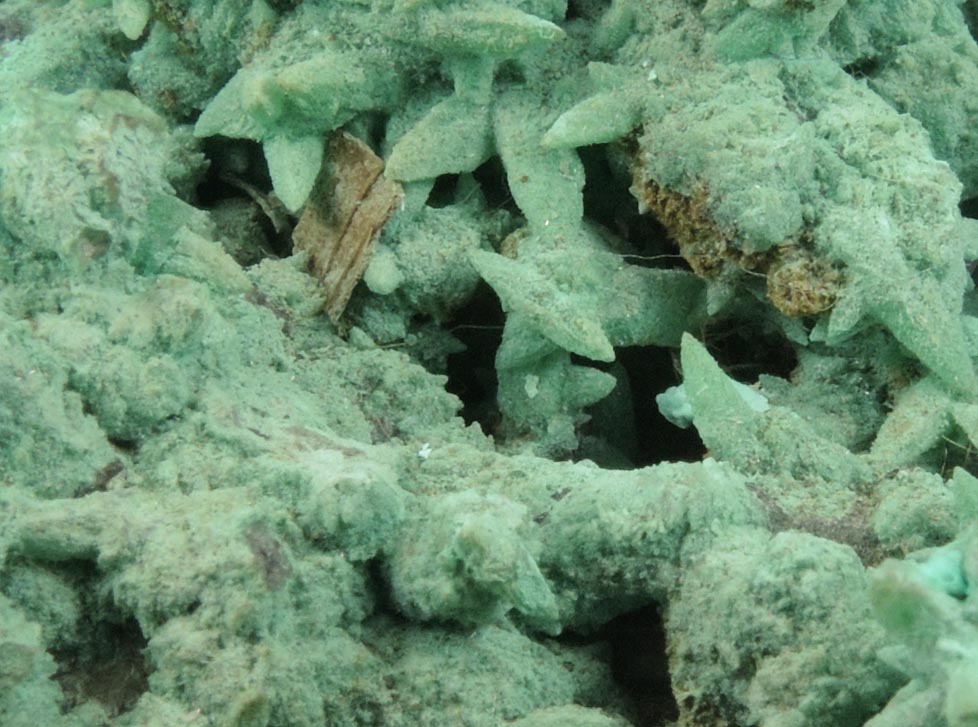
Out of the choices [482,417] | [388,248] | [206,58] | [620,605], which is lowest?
[482,417]

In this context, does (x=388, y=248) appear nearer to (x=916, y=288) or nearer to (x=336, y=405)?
(x=336, y=405)

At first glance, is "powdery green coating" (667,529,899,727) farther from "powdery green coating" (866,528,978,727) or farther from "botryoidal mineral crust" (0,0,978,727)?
"powdery green coating" (866,528,978,727)

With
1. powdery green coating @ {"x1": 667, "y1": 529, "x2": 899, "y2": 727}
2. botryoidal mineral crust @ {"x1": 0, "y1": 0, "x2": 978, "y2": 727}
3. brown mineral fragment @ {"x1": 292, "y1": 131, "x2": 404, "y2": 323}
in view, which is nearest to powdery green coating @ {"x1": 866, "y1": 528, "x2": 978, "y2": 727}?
botryoidal mineral crust @ {"x1": 0, "y1": 0, "x2": 978, "y2": 727}

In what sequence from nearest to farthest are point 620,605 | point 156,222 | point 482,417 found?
point 620,605 < point 156,222 < point 482,417

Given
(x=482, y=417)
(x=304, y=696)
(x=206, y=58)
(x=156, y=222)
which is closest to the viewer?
(x=304, y=696)

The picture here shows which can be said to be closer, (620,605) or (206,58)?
(620,605)

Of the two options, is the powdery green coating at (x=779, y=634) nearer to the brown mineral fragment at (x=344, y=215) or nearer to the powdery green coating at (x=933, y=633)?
the powdery green coating at (x=933, y=633)

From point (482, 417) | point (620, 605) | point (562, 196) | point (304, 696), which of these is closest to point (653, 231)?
point (562, 196)

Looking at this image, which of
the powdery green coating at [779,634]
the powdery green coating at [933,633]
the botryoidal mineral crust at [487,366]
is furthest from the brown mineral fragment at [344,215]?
the powdery green coating at [933,633]
